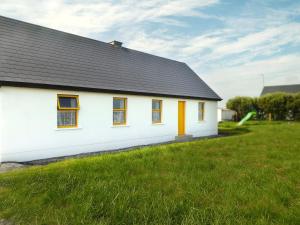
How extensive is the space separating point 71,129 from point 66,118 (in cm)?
56

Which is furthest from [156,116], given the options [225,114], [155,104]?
[225,114]

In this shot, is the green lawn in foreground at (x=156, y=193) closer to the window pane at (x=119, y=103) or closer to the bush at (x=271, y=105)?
the window pane at (x=119, y=103)

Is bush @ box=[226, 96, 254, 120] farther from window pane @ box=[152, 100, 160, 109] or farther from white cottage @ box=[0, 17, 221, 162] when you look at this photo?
window pane @ box=[152, 100, 160, 109]

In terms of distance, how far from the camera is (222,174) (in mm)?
6434

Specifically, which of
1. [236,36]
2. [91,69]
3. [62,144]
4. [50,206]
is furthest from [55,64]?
[236,36]

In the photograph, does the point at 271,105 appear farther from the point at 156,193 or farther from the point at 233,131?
the point at 156,193

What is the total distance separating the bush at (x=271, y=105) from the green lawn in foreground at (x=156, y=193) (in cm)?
2560

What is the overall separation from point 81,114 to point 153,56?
1076cm

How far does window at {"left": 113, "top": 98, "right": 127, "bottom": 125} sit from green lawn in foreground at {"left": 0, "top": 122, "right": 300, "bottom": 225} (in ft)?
18.1

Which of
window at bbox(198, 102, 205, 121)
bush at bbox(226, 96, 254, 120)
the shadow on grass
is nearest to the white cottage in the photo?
window at bbox(198, 102, 205, 121)

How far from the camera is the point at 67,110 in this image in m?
11.1

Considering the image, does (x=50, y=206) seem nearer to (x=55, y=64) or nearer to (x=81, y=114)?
(x=81, y=114)

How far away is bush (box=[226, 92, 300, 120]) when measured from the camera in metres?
29.9

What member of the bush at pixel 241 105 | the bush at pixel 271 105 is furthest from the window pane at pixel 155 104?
the bush at pixel 241 105
